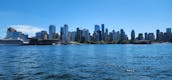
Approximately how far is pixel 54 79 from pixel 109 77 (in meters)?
6.37

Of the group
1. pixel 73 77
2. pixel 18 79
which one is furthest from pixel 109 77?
pixel 18 79

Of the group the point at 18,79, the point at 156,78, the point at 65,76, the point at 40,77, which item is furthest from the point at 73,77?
the point at 156,78

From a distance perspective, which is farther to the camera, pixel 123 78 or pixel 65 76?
pixel 65 76

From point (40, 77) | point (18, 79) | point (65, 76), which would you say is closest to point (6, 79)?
point (18, 79)

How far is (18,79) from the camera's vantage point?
34.5m

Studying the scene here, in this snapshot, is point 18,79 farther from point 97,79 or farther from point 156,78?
point 156,78

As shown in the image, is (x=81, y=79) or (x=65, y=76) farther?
(x=65, y=76)

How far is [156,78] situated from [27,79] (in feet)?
47.7

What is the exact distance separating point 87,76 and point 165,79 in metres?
9.06

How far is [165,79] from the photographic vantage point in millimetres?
33938

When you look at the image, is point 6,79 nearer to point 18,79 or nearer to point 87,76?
point 18,79

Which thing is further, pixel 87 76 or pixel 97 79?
pixel 87 76

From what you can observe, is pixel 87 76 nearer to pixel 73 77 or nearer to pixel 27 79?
pixel 73 77

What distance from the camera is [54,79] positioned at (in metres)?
34.8
